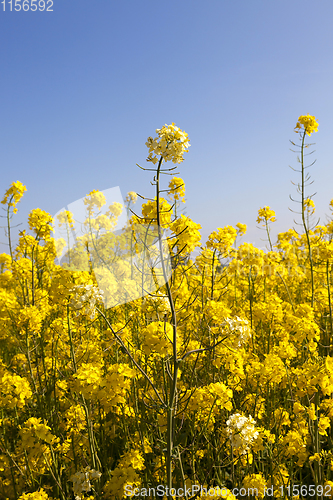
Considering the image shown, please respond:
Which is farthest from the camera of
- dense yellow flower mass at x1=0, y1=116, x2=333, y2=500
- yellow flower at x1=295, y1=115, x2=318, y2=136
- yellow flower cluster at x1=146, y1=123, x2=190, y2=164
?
yellow flower at x1=295, y1=115, x2=318, y2=136

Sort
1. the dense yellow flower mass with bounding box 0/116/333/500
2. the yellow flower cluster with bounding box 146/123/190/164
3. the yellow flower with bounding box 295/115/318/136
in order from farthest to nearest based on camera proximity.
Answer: the yellow flower with bounding box 295/115/318/136 < the dense yellow flower mass with bounding box 0/116/333/500 < the yellow flower cluster with bounding box 146/123/190/164

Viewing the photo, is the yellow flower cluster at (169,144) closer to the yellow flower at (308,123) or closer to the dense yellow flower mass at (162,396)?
the dense yellow flower mass at (162,396)

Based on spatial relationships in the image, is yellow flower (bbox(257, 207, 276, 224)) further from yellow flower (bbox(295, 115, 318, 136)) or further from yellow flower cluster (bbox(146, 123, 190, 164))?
yellow flower cluster (bbox(146, 123, 190, 164))

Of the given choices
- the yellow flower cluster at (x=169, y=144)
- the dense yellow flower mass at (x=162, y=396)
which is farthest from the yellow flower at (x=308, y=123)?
the yellow flower cluster at (x=169, y=144)

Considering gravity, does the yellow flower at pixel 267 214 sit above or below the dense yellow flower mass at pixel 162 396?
above

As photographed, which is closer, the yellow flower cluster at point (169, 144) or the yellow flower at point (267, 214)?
the yellow flower cluster at point (169, 144)

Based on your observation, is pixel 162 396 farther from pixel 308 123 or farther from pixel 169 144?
pixel 308 123

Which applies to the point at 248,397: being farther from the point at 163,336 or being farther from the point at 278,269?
the point at 278,269

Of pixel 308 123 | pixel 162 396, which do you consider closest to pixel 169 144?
pixel 162 396

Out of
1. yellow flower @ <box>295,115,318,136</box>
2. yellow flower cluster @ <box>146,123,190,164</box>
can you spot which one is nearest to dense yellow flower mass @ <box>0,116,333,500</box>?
yellow flower cluster @ <box>146,123,190,164</box>

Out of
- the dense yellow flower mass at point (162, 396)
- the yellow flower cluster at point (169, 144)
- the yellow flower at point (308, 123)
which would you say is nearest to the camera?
the yellow flower cluster at point (169, 144)

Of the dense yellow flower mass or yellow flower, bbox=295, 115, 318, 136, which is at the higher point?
yellow flower, bbox=295, 115, 318, 136

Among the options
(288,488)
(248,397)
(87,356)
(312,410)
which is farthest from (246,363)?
(87,356)

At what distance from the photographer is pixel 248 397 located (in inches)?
113
